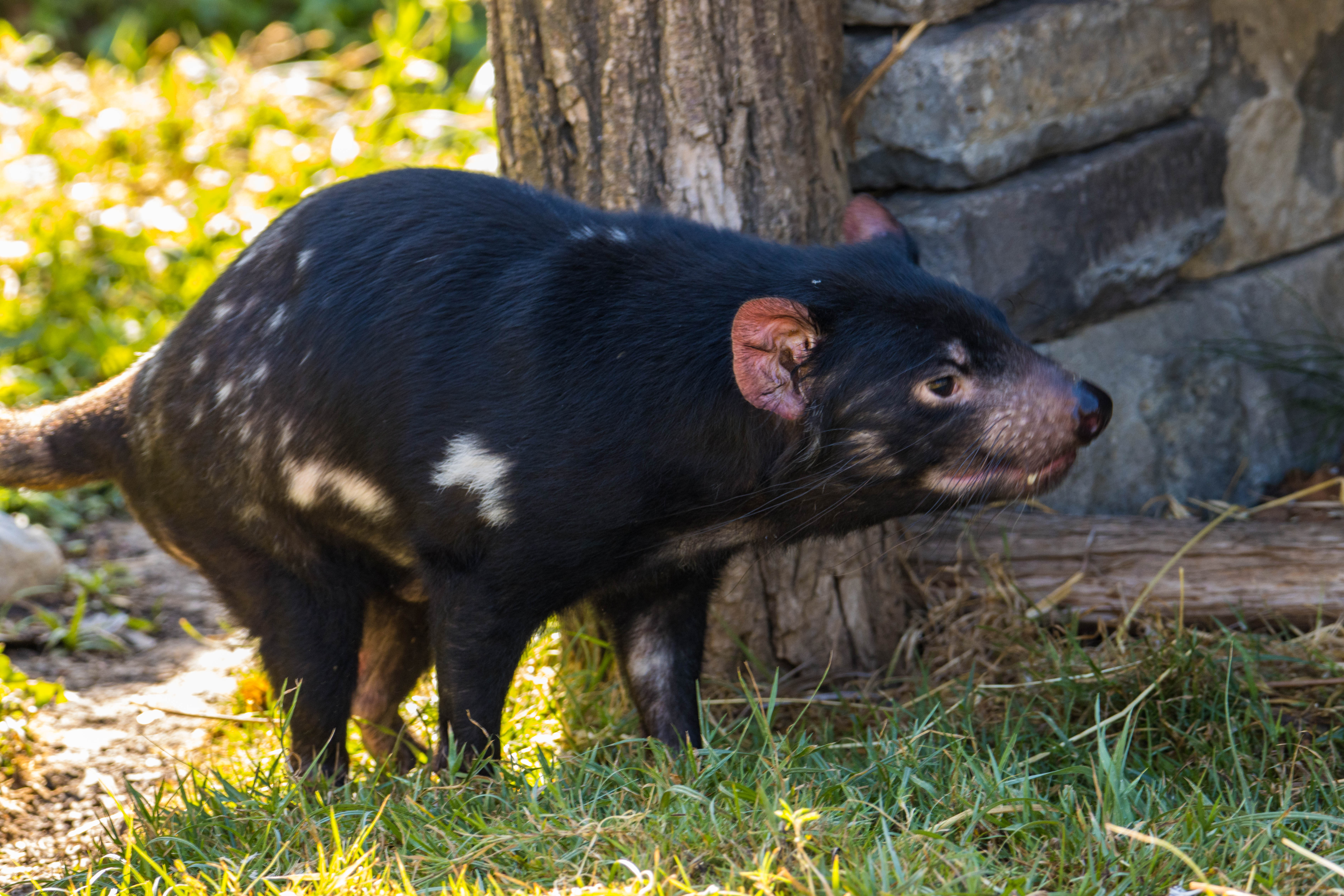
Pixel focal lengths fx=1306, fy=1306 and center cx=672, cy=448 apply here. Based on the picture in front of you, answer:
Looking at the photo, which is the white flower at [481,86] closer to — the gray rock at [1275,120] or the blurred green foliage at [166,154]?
the blurred green foliage at [166,154]

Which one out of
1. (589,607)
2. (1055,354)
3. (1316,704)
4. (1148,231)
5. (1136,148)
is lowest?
(1316,704)

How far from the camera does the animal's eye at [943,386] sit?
97.6 inches

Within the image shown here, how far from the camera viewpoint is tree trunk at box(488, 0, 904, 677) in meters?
3.12

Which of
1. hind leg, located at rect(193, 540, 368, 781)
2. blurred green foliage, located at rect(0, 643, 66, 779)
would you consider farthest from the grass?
blurred green foliage, located at rect(0, 643, 66, 779)

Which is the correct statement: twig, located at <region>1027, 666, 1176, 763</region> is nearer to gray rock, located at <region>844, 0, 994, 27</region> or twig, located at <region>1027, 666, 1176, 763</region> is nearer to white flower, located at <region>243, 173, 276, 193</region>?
gray rock, located at <region>844, 0, 994, 27</region>

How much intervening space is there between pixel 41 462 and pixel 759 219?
6.02 feet

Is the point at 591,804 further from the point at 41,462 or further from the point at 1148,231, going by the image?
the point at 1148,231

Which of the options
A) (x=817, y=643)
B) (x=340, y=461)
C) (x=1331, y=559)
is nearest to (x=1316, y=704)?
(x=1331, y=559)

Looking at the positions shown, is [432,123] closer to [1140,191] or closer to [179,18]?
[179,18]

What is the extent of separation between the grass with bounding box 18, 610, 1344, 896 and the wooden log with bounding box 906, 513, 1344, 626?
12 centimetres

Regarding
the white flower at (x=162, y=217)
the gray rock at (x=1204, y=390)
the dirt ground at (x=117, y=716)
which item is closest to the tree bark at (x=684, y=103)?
the gray rock at (x=1204, y=390)

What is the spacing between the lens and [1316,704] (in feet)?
9.59

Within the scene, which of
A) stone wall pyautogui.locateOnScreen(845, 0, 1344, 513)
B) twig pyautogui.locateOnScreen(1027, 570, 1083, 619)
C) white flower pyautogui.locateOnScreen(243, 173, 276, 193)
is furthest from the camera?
white flower pyautogui.locateOnScreen(243, 173, 276, 193)

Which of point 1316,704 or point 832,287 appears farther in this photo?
point 1316,704
